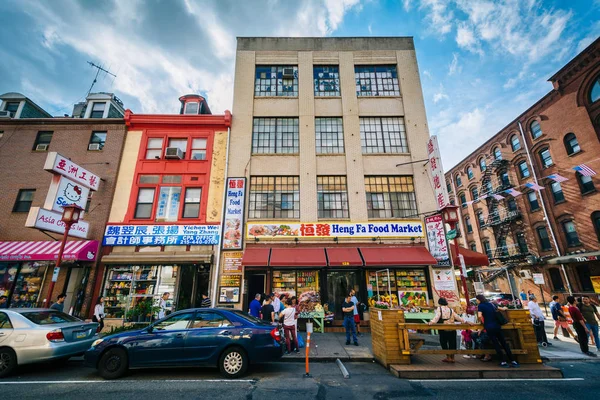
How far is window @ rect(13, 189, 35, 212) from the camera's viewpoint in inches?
575

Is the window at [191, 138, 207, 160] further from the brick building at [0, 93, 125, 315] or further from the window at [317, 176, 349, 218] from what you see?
the window at [317, 176, 349, 218]

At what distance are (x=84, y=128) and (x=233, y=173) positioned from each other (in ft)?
32.5

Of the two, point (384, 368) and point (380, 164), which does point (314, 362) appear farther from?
point (380, 164)

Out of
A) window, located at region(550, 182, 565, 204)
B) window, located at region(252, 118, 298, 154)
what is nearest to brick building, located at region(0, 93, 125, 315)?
window, located at region(252, 118, 298, 154)

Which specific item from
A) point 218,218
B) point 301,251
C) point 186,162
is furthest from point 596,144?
point 186,162

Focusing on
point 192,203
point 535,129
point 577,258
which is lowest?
point 577,258

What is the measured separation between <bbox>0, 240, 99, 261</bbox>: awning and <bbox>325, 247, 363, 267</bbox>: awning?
11948mm

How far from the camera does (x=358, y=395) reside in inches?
214

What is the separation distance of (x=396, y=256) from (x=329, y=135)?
8.32 metres

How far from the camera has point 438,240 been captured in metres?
13.3

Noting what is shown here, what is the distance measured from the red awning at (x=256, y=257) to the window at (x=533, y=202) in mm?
28673

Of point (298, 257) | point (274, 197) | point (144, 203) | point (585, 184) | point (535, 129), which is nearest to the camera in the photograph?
point (298, 257)

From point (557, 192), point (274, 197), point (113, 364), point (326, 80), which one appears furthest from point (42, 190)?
point (557, 192)

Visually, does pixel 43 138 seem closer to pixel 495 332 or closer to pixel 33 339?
pixel 33 339
